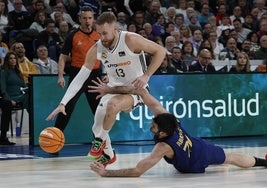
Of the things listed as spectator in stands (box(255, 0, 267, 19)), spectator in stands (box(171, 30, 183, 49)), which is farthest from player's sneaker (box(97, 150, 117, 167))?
spectator in stands (box(255, 0, 267, 19))

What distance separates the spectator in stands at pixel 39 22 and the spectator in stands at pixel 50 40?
0.35m

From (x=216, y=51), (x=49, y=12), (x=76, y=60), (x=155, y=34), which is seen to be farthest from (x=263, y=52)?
(x=76, y=60)

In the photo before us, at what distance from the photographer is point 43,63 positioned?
1540cm

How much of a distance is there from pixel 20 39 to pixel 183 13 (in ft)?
17.2

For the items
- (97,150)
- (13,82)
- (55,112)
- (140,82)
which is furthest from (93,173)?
(13,82)

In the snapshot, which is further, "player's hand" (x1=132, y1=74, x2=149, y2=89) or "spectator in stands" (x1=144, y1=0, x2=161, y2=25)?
"spectator in stands" (x1=144, y1=0, x2=161, y2=25)

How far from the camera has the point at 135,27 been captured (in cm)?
1781

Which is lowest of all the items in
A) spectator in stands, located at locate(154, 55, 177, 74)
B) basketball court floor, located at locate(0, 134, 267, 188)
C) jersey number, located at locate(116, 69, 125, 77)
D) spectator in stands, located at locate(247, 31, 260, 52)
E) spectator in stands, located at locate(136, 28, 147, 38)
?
basketball court floor, located at locate(0, 134, 267, 188)

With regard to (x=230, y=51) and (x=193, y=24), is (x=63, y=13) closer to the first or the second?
(x=193, y=24)

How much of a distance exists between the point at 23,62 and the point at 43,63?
46 centimetres

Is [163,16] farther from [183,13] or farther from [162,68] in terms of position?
[162,68]

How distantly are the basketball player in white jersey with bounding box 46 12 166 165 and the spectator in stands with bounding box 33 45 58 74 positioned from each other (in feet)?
18.9

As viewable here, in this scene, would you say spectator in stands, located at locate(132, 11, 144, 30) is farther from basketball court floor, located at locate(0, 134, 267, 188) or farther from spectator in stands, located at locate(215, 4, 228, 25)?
basketball court floor, located at locate(0, 134, 267, 188)

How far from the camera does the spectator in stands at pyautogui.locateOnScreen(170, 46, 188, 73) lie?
15680mm
